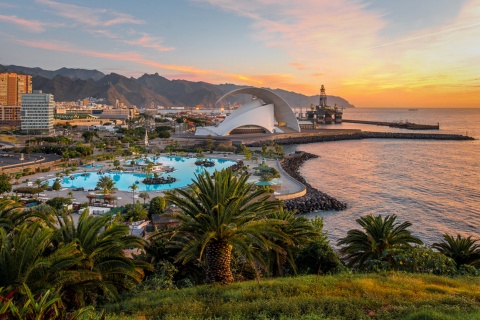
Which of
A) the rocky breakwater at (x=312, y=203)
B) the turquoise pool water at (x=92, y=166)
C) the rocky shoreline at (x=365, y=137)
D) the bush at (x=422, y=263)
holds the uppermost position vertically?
the rocky shoreline at (x=365, y=137)

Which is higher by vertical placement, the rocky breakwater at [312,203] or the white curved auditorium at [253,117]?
the white curved auditorium at [253,117]

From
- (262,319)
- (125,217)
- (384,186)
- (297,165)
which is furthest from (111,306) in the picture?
(297,165)

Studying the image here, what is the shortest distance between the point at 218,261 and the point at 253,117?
5502 centimetres

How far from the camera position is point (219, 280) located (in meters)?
7.27

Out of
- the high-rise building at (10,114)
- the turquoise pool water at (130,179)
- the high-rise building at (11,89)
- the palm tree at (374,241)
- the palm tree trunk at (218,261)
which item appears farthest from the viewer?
the high-rise building at (11,89)

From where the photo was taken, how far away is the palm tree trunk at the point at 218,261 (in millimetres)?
7227

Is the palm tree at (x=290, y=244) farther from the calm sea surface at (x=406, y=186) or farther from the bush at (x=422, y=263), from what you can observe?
the calm sea surface at (x=406, y=186)

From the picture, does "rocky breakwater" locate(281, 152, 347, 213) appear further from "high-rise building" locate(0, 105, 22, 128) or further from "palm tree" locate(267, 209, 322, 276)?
"high-rise building" locate(0, 105, 22, 128)

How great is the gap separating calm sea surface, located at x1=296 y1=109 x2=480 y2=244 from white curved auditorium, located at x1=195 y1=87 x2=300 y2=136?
47.8ft

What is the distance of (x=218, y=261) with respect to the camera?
726 centimetres

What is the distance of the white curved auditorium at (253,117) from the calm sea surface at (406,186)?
14572 mm

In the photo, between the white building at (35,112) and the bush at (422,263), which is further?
the white building at (35,112)

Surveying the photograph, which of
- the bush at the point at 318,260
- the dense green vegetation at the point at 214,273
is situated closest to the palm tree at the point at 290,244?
the dense green vegetation at the point at 214,273

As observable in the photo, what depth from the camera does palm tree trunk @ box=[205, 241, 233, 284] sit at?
7.23 m
